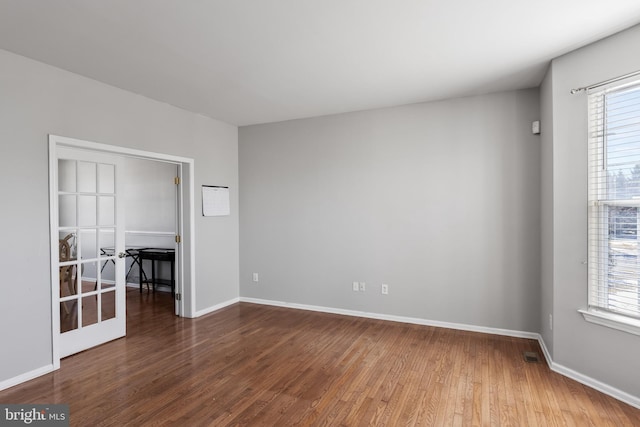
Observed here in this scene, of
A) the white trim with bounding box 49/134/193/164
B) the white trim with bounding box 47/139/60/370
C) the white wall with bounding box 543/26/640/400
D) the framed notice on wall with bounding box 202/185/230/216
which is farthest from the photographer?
the framed notice on wall with bounding box 202/185/230/216

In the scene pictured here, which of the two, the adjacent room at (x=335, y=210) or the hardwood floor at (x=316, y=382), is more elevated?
the adjacent room at (x=335, y=210)

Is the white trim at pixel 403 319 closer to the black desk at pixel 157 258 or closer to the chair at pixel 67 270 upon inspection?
the black desk at pixel 157 258

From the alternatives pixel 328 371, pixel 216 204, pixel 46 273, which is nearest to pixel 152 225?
pixel 216 204

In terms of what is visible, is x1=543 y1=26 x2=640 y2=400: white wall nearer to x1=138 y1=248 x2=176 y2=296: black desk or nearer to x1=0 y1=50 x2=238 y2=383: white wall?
x1=0 y1=50 x2=238 y2=383: white wall

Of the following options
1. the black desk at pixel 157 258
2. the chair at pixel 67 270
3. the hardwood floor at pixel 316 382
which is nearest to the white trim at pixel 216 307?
the hardwood floor at pixel 316 382

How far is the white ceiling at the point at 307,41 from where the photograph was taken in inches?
86.2

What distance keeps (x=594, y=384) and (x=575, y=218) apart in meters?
1.29

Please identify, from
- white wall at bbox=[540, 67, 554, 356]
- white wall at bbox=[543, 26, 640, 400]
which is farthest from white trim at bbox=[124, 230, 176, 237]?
white wall at bbox=[543, 26, 640, 400]

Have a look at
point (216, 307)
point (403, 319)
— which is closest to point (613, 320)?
point (403, 319)

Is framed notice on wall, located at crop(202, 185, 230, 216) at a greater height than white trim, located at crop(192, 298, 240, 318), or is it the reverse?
framed notice on wall, located at crop(202, 185, 230, 216)

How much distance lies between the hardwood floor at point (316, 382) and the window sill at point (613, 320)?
0.53 metres

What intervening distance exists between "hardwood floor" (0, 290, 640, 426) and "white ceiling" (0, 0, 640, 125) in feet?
8.76

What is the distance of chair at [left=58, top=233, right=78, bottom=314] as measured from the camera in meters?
3.27

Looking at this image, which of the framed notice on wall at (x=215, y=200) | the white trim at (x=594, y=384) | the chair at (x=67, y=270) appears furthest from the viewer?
the framed notice on wall at (x=215, y=200)
